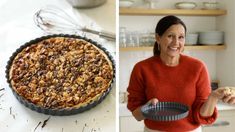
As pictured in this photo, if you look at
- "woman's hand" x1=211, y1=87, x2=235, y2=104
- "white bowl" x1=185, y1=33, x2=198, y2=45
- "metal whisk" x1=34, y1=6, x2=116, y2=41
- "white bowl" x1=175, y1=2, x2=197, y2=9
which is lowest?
"woman's hand" x1=211, y1=87, x2=235, y2=104

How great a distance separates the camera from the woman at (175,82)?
4.24 ft

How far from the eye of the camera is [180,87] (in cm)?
131

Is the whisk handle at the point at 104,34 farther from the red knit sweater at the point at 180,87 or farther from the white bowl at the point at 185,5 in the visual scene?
the white bowl at the point at 185,5

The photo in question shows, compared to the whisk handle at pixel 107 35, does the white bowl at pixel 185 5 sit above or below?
above

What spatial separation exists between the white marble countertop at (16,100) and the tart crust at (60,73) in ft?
0.14

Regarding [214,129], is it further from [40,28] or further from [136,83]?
[40,28]

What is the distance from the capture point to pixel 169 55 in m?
1.31

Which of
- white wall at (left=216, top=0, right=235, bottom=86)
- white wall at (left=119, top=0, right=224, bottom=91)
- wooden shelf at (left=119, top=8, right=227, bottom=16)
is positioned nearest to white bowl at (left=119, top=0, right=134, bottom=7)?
wooden shelf at (left=119, top=8, right=227, bottom=16)

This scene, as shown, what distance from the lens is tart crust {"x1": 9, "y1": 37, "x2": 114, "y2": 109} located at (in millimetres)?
1123

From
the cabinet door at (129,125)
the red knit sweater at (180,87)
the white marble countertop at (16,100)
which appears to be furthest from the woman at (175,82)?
the cabinet door at (129,125)

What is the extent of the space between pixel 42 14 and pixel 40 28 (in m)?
0.05

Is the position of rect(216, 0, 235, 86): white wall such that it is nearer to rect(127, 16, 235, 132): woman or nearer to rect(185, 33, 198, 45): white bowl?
rect(185, 33, 198, 45): white bowl

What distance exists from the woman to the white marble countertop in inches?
8.2

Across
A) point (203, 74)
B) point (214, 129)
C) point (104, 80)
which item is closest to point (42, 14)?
point (104, 80)
